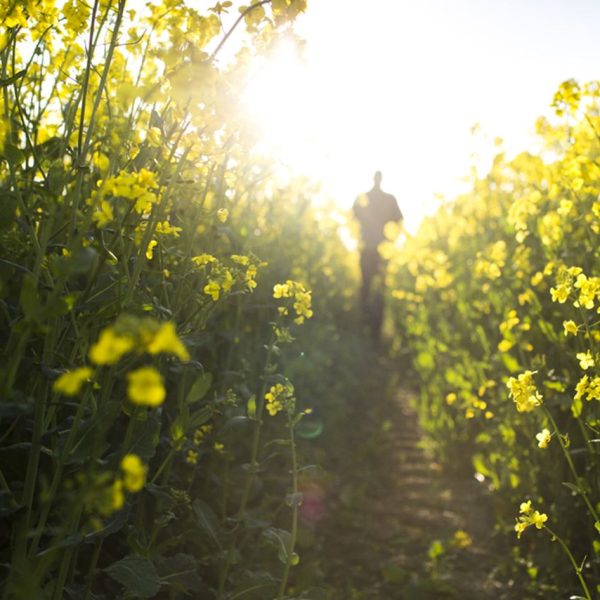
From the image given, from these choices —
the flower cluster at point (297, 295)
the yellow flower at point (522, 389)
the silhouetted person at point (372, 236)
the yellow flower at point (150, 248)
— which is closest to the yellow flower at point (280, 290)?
Result: the flower cluster at point (297, 295)

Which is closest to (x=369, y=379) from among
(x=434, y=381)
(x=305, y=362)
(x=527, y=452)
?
(x=434, y=381)

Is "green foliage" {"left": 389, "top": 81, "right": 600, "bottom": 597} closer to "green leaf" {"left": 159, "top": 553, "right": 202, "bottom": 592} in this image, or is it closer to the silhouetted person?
"green leaf" {"left": 159, "top": 553, "right": 202, "bottom": 592}

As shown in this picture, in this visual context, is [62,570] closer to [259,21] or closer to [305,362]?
[259,21]

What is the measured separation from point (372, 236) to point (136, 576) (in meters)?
8.26

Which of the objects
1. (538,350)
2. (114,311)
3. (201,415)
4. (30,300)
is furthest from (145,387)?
(538,350)

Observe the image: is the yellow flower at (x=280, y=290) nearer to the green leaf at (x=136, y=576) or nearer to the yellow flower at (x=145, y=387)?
the green leaf at (x=136, y=576)

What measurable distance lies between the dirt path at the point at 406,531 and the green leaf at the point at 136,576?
144 centimetres

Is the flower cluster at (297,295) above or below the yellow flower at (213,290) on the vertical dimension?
above

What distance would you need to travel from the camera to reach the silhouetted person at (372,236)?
9.48 m

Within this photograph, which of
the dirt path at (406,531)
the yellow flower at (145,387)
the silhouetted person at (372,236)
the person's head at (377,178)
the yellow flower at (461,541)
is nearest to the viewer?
the yellow flower at (145,387)

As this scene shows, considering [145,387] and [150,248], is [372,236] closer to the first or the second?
[150,248]

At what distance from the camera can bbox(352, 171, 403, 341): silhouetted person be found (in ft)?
31.1

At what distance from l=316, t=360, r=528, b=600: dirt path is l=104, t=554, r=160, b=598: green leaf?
56.9 inches

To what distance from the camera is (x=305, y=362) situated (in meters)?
4.47
